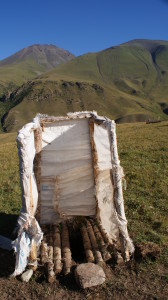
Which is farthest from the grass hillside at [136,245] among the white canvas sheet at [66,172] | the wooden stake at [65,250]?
the white canvas sheet at [66,172]

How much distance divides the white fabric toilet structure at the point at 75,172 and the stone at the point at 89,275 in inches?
39.1

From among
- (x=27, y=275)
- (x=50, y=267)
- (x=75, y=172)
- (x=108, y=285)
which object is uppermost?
(x=75, y=172)

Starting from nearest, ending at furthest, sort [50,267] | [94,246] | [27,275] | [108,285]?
[108,285] → [27,275] → [50,267] → [94,246]

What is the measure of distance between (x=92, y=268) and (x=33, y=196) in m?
2.07

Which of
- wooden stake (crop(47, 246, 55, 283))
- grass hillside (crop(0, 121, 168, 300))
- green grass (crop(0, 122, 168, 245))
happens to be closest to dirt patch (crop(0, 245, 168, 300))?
grass hillside (crop(0, 121, 168, 300))

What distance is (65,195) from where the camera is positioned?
29.0 ft

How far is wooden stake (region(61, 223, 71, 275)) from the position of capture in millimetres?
6871

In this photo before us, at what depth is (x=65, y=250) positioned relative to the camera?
7469mm

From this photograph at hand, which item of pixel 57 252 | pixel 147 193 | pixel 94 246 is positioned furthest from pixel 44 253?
pixel 147 193

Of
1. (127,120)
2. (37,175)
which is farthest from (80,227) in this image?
(127,120)

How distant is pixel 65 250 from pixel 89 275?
1163 millimetres

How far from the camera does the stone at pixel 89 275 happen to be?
6.36 m

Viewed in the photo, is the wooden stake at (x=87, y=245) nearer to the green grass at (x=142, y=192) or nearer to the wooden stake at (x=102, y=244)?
the wooden stake at (x=102, y=244)

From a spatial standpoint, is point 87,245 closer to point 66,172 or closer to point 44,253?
point 44,253
